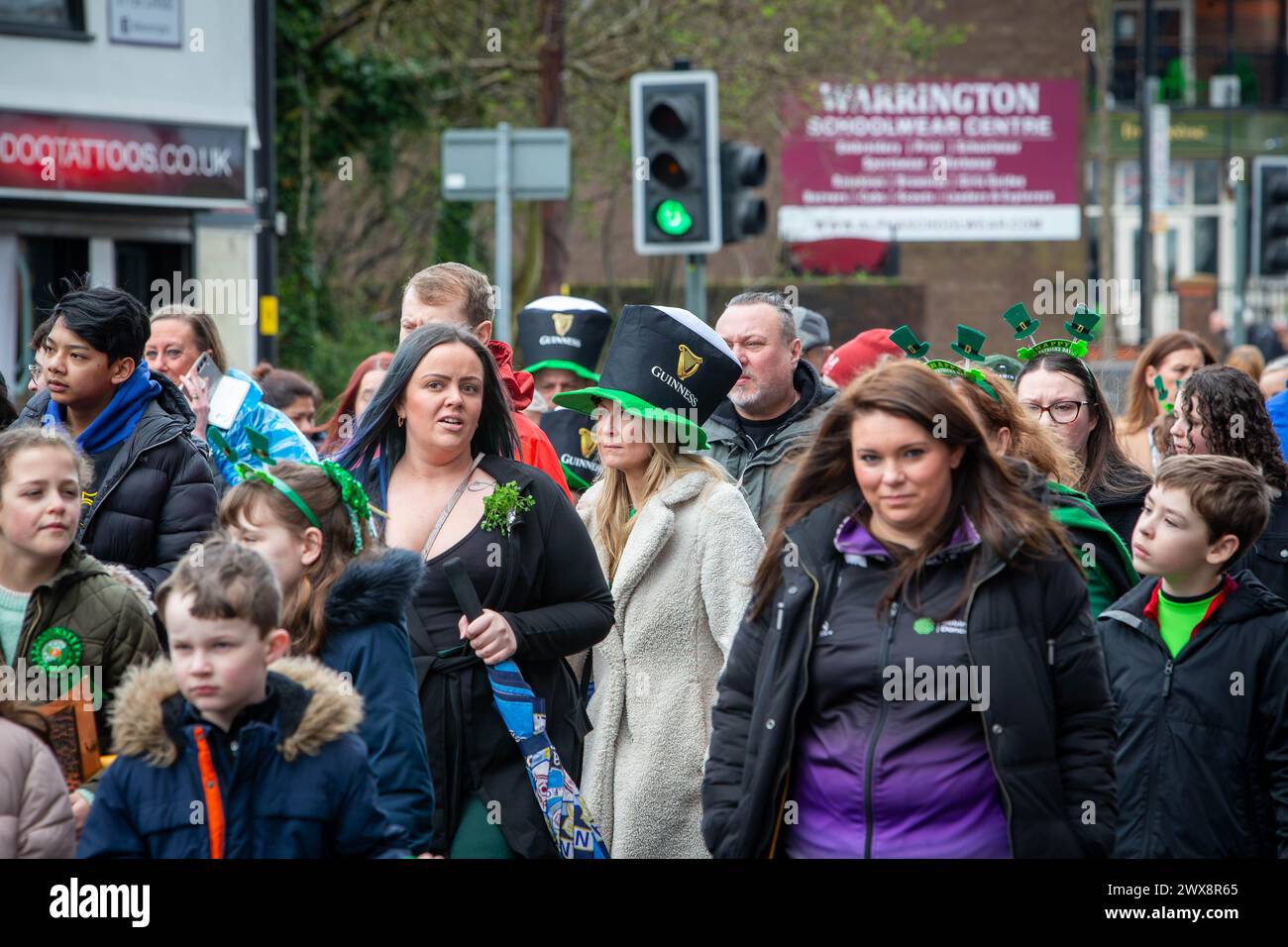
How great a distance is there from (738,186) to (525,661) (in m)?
7.17

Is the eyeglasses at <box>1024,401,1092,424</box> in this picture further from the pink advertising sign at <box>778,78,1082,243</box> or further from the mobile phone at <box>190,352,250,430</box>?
the pink advertising sign at <box>778,78,1082,243</box>

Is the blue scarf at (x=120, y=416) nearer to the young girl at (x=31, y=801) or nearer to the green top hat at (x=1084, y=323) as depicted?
the young girl at (x=31, y=801)

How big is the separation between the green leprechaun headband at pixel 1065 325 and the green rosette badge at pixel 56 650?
11.7ft

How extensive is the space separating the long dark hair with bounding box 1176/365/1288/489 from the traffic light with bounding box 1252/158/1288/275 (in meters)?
11.5

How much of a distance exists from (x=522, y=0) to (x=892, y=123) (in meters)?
13.5

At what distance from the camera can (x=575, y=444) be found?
7.92 metres

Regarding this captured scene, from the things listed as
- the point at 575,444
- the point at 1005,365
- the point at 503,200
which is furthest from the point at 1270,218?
the point at 575,444

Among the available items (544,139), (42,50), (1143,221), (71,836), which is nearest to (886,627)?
(71,836)

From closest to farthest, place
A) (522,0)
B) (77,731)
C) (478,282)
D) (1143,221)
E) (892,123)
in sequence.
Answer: (77,731) → (478,282) → (522,0) → (1143,221) → (892,123)

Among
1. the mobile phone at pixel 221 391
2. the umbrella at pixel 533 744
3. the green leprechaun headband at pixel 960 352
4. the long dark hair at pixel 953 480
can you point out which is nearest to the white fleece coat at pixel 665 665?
the umbrella at pixel 533 744

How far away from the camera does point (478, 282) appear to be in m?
6.16

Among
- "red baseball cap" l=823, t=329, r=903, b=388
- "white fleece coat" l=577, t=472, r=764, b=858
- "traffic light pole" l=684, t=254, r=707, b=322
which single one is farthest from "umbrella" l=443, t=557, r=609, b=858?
"traffic light pole" l=684, t=254, r=707, b=322
